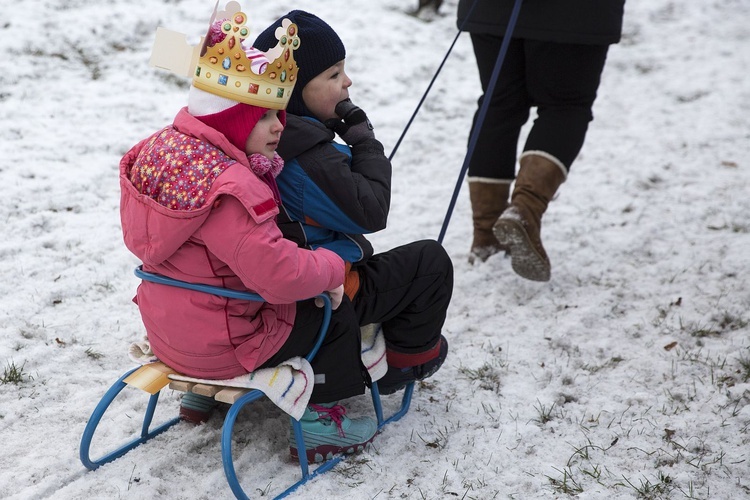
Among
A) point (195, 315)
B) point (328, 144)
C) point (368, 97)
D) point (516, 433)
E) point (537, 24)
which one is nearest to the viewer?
point (195, 315)

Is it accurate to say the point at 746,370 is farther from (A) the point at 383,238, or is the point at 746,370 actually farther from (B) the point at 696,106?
(B) the point at 696,106

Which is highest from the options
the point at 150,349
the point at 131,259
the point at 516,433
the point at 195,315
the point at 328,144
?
the point at 328,144

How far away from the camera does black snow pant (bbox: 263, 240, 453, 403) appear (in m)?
2.63

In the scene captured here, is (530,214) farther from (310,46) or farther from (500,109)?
(310,46)

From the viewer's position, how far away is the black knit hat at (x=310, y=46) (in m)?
2.63

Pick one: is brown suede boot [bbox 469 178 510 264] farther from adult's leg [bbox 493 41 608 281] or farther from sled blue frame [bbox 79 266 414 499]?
sled blue frame [bbox 79 266 414 499]

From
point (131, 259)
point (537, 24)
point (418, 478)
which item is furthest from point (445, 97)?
point (418, 478)

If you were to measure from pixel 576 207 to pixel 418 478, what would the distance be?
284cm

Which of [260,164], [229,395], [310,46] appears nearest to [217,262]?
[260,164]

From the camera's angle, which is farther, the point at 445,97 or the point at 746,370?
the point at 445,97

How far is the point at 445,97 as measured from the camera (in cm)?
681

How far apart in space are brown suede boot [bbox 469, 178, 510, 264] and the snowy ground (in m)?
0.10

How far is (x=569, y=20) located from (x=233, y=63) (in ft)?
6.40

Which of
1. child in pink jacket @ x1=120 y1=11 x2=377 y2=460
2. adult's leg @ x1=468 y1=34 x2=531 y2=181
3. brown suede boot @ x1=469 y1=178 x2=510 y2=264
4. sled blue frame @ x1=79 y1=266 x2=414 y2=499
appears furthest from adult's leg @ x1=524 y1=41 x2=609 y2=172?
child in pink jacket @ x1=120 y1=11 x2=377 y2=460
